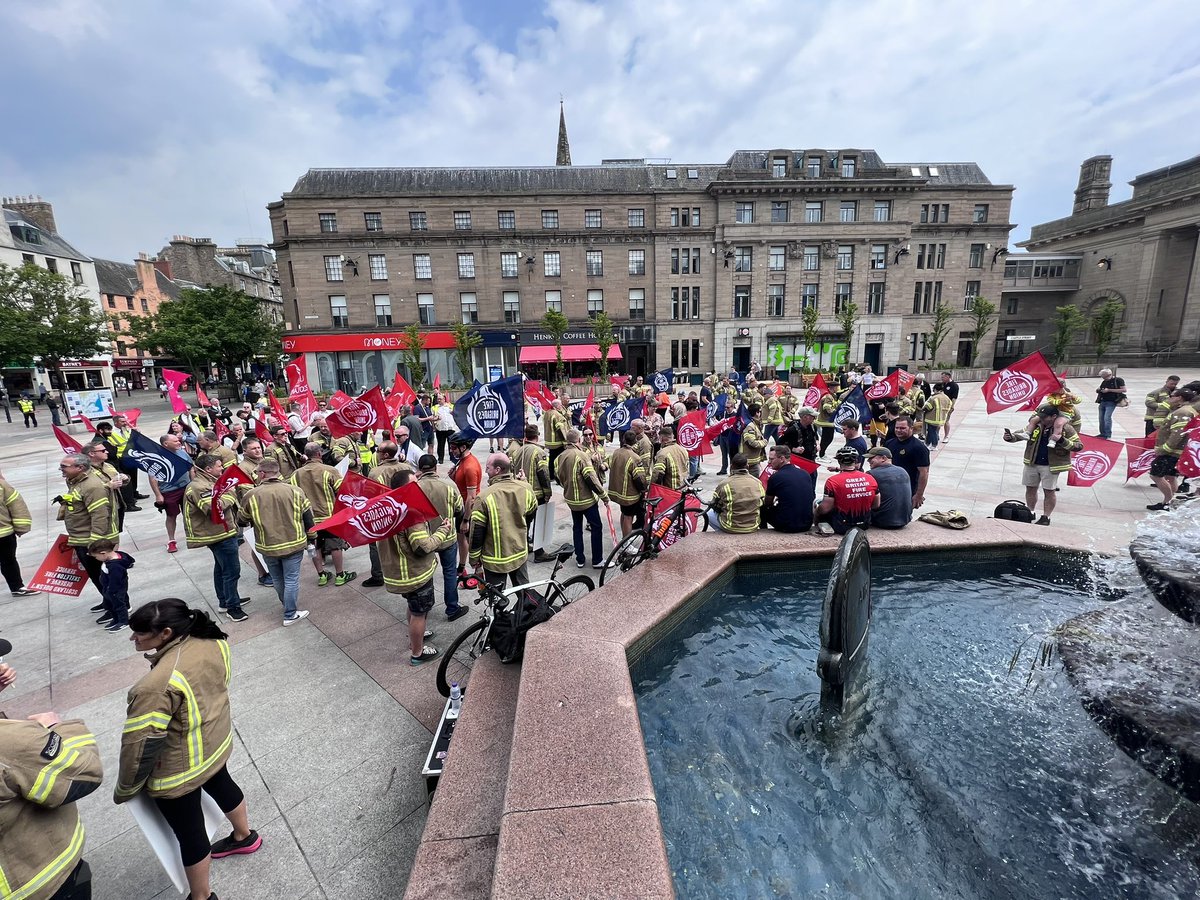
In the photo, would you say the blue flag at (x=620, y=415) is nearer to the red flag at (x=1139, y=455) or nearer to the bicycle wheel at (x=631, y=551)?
the bicycle wheel at (x=631, y=551)

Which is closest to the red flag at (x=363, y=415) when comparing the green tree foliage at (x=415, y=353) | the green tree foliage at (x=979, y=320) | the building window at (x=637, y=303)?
the green tree foliage at (x=415, y=353)

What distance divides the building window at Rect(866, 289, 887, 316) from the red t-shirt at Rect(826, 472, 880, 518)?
Answer: 4299cm

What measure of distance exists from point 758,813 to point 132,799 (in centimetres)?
340

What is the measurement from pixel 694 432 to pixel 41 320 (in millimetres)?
40654

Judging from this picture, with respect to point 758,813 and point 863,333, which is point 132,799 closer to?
point 758,813

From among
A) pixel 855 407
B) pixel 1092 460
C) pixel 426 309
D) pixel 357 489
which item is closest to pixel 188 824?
pixel 357 489

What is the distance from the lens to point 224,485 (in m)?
6.25

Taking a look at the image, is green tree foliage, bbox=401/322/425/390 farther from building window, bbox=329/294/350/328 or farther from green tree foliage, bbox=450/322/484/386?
building window, bbox=329/294/350/328

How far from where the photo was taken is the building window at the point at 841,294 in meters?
42.8

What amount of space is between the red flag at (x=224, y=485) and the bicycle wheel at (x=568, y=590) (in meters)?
3.99

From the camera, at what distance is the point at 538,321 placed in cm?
4153

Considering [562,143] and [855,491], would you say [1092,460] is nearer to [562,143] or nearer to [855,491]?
[855,491]

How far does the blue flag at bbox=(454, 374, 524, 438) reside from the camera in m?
8.04

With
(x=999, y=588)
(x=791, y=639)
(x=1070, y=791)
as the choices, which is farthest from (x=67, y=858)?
(x=999, y=588)
